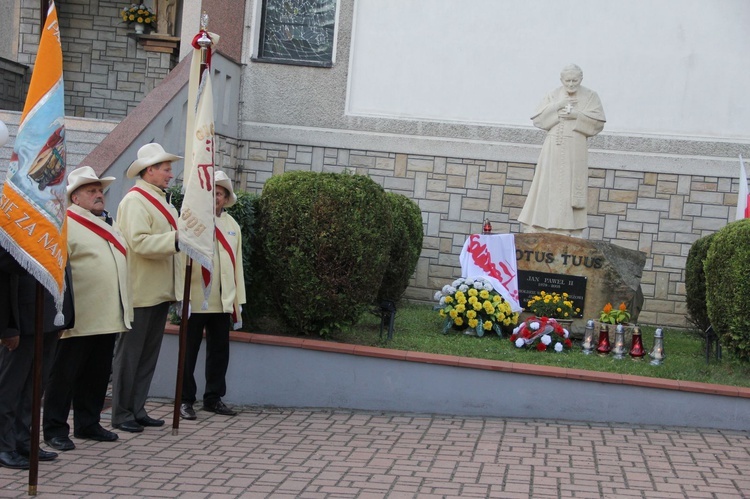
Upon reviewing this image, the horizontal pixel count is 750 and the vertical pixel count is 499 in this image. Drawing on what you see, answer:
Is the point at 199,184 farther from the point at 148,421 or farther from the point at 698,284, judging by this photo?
the point at 698,284

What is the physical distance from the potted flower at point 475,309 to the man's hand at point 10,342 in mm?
5153

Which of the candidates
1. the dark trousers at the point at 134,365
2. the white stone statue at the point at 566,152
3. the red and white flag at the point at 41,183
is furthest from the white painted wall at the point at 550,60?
the red and white flag at the point at 41,183

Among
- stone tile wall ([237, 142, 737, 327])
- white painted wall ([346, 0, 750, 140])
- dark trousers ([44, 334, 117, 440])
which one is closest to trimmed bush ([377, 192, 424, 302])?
stone tile wall ([237, 142, 737, 327])

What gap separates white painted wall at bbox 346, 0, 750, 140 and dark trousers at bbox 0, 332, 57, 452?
29.8 feet

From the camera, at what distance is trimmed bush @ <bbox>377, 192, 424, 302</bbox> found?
37.8 feet

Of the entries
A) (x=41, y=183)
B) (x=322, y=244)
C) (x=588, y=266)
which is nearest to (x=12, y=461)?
(x=41, y=183)

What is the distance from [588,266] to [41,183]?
6.60 meters

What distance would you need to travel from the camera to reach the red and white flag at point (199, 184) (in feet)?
23.5

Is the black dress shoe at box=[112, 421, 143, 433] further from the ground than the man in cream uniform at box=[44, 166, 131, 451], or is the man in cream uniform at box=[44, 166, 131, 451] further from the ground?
the man in cream uniform at box=[44, 166, 131, 451]

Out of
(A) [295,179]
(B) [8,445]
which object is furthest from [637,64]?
(B) [8,445]

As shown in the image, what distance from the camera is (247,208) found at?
8.77m

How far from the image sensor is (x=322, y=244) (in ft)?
28.1

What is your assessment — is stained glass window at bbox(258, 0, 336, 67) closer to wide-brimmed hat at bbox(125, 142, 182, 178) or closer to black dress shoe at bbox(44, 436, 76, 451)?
wide-brimmed hat at bbox(125, 142, 182, 178)

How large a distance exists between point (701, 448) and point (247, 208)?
4.12 meters
